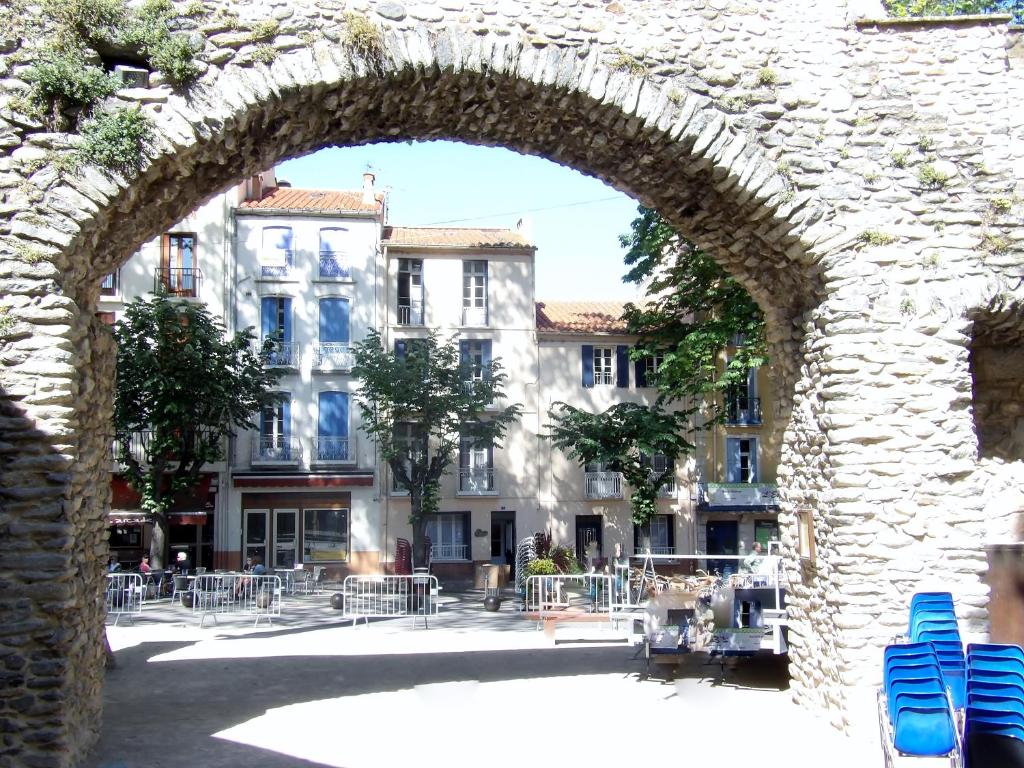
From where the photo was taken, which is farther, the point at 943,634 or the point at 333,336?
the point at 333,336

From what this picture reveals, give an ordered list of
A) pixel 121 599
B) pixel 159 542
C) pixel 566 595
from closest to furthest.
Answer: pixel 566 595 → pixel 121 599 → pixel 159 542

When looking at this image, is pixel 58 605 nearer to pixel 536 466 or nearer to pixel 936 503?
pixel 936 503

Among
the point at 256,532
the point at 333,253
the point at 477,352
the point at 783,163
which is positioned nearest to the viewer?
the point at 783,163

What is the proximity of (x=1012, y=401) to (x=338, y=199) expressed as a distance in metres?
23.3

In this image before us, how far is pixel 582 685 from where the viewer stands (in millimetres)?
9422

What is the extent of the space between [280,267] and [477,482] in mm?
8944

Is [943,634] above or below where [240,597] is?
above

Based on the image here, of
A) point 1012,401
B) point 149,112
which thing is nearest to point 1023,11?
point 1012,401

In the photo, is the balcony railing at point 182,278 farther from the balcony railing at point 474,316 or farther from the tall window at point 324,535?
the balcony railing at point 474,316

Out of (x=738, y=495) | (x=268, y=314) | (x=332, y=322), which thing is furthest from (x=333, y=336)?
(x=738, y=495)

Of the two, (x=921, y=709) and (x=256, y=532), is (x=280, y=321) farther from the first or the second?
(x=921, y=709)

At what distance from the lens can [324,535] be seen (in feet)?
86.2

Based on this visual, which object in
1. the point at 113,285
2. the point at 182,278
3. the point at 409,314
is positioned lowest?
the point at 409,314

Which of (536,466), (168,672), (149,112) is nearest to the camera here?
(149,112)
